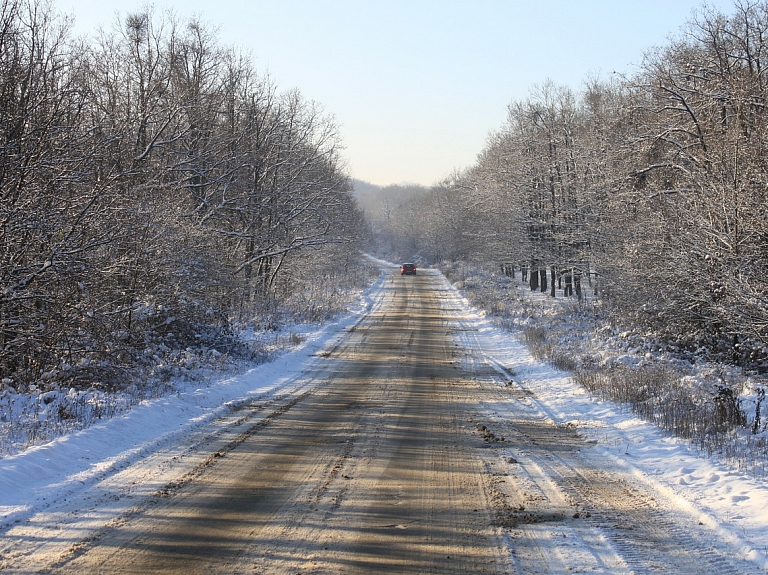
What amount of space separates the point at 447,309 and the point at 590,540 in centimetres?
2949

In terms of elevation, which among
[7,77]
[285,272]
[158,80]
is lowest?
[285,272]

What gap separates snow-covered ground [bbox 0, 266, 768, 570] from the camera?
5191 mm

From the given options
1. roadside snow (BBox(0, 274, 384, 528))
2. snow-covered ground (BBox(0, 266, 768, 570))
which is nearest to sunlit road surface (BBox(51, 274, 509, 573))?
snow-covered ground (BBox(0, 266, 768, 570))

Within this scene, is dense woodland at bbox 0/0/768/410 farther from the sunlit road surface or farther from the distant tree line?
the sunlit road surface


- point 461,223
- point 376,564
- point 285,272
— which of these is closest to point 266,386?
point 376,564

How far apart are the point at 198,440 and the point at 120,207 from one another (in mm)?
5072

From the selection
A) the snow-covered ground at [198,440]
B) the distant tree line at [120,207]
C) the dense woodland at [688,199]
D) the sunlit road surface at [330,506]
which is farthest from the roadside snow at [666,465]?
the distant tree line at [120,207]

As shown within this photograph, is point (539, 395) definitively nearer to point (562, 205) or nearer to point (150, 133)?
point (150, 133)

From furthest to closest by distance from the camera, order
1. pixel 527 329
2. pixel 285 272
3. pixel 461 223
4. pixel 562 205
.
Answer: pixel 461 223 → pixel 562 205 → pixel 285 272 → pixel 527 329

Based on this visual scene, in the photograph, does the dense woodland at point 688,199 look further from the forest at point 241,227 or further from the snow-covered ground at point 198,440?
the snow-covered ground at point 198,440

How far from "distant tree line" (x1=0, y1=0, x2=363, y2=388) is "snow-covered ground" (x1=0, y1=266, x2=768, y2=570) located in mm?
2178

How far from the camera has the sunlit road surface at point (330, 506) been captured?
14.4 ft

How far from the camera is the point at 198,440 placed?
26.2 ft

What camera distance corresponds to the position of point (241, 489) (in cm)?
605
